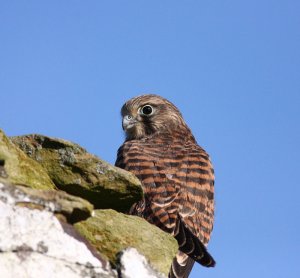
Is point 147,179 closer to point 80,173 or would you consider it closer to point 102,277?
point 80,173

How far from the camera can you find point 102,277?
286cm

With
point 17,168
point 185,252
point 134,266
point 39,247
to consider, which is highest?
point 185,252

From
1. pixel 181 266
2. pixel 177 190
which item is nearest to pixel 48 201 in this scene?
pixel 181 266

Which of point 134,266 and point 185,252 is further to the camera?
point 185,252

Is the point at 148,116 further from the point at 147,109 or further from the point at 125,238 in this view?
the point at 125,238

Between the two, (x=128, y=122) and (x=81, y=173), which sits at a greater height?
(x=128, y=122)

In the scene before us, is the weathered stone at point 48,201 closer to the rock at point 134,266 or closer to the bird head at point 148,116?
the rock at point 134,266

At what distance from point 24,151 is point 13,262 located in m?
Answer: 1.14

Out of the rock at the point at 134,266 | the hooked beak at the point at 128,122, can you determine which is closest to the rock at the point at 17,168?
the rock at the point at 134,266

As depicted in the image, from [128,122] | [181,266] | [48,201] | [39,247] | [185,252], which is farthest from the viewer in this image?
[128,122]

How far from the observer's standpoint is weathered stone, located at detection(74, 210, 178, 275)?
3119mm

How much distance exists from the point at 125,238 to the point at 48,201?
50 cm

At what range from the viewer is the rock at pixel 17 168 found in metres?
3.08

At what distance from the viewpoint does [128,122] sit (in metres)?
10.1
